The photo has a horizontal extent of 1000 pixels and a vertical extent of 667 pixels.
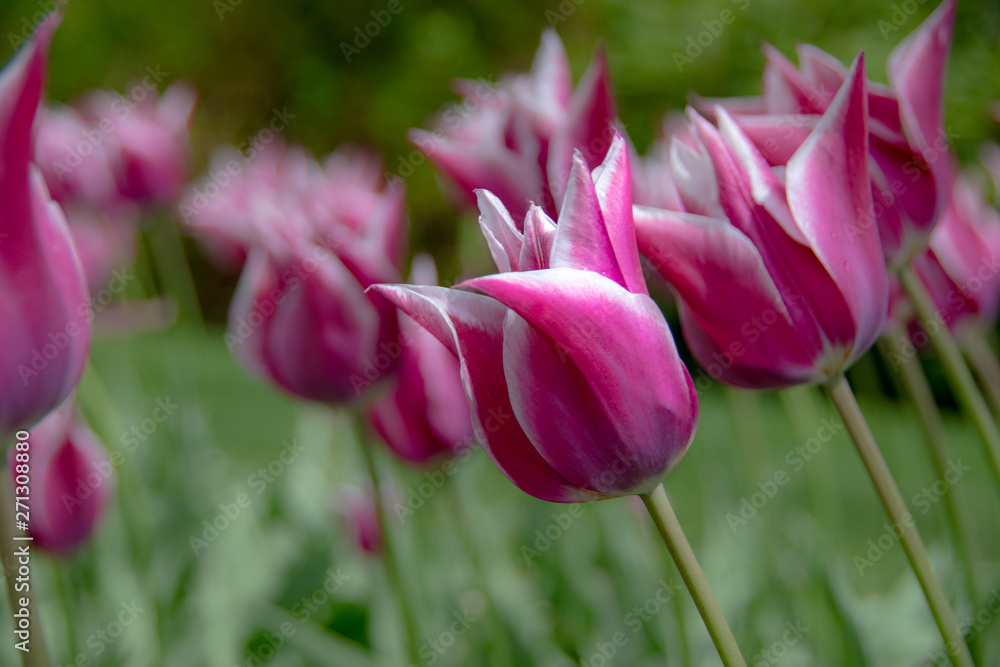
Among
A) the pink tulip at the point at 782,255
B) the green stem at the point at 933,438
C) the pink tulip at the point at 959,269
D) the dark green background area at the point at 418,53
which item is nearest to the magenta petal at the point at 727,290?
→ the pink tulip at the point at 782,255

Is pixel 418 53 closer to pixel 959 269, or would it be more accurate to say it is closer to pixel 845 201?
pixel 959 269

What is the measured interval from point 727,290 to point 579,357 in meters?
0.11

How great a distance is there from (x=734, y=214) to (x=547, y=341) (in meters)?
0.15

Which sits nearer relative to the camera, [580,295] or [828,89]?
[580,295]

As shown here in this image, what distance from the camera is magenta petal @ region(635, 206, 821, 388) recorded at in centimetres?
44

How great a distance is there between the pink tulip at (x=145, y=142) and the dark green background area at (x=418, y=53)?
2.70 meters

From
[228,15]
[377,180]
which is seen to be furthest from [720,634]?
[228,15]

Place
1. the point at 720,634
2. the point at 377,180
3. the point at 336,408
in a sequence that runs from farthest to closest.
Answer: the point at 377,180, the point at 336,408, the point at 720,634

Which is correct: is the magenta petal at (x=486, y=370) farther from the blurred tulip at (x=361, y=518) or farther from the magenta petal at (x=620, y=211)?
the blurred tulip at (x=361, y=518)

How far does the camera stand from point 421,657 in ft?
2.82

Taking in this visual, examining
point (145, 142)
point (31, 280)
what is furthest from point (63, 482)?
point (145, 142)

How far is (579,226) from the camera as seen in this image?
0.38m

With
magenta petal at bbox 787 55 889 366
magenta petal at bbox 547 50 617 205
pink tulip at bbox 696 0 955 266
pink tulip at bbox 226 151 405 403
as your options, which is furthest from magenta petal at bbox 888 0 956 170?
pink tulip at bbox 226 151 405 403

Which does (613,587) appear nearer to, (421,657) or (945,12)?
(421,657)
